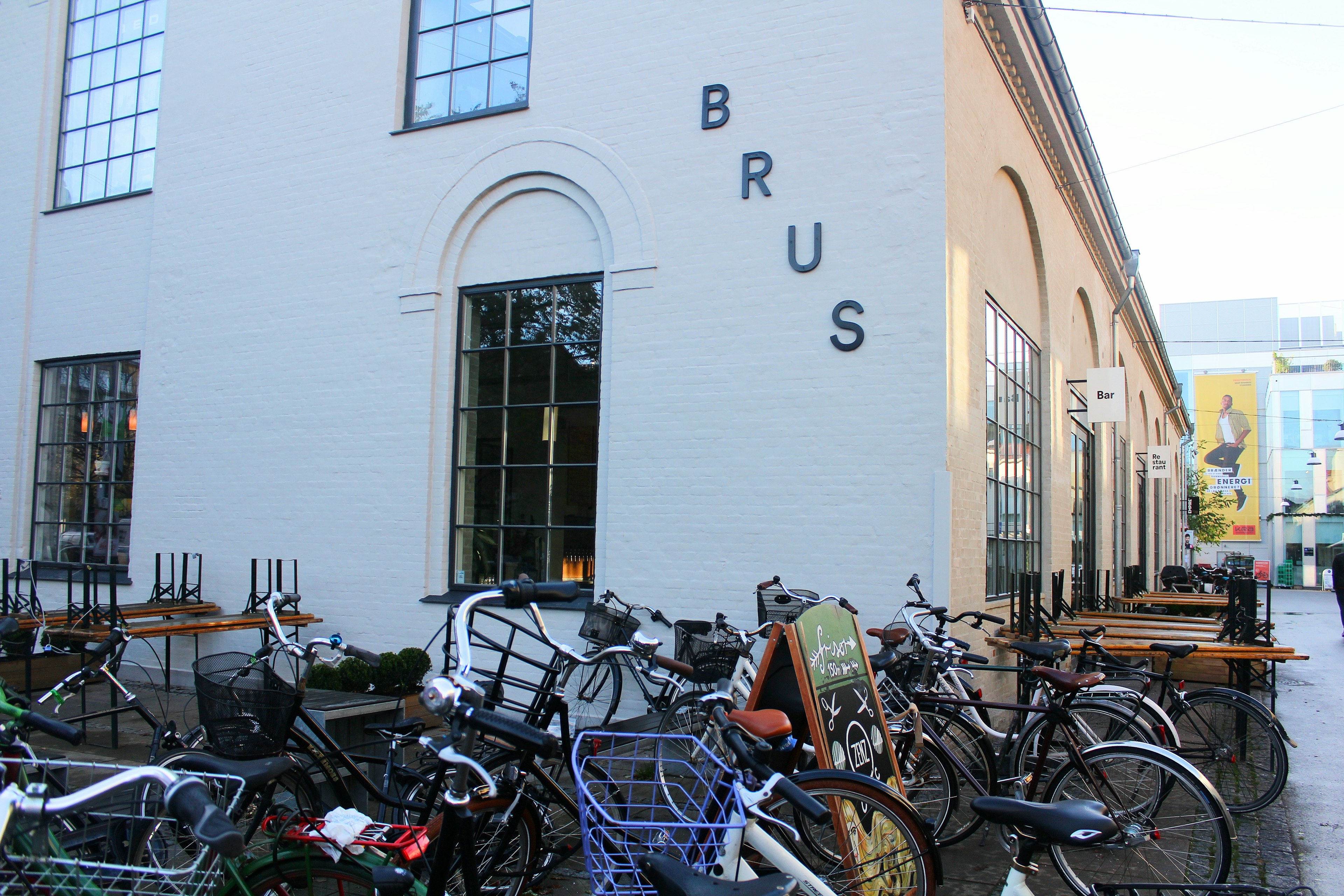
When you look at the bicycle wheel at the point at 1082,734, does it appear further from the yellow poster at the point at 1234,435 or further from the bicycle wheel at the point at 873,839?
the yellow poster at the point at 1234,435

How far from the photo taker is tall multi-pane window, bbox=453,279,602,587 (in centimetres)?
833

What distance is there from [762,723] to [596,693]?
415cm

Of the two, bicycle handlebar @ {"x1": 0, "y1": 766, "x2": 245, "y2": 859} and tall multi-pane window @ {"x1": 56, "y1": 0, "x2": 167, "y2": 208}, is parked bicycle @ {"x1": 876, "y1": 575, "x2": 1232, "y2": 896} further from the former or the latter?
tall multi-pane window @ {"x1": 56, "y1": 0, "x2": 167, "y2": 208}

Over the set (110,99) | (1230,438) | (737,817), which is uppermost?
(1230,438)

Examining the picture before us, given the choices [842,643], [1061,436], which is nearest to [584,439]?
[842,643]

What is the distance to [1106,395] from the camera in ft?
39.5

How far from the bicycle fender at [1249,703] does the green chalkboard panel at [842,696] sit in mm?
2475

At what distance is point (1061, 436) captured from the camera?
12.1 meters

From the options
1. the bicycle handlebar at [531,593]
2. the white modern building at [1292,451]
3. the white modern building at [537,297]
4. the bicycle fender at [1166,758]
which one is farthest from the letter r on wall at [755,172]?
the white modern building at [1292,451]

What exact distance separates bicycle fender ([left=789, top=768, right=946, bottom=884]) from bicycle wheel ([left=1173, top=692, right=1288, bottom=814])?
2785 mm

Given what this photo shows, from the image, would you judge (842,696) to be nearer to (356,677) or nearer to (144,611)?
(356,677)

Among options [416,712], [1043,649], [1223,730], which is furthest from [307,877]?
[1223,730]

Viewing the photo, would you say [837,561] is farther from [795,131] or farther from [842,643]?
[795,131]

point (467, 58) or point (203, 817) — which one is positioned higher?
point (467, 58)
